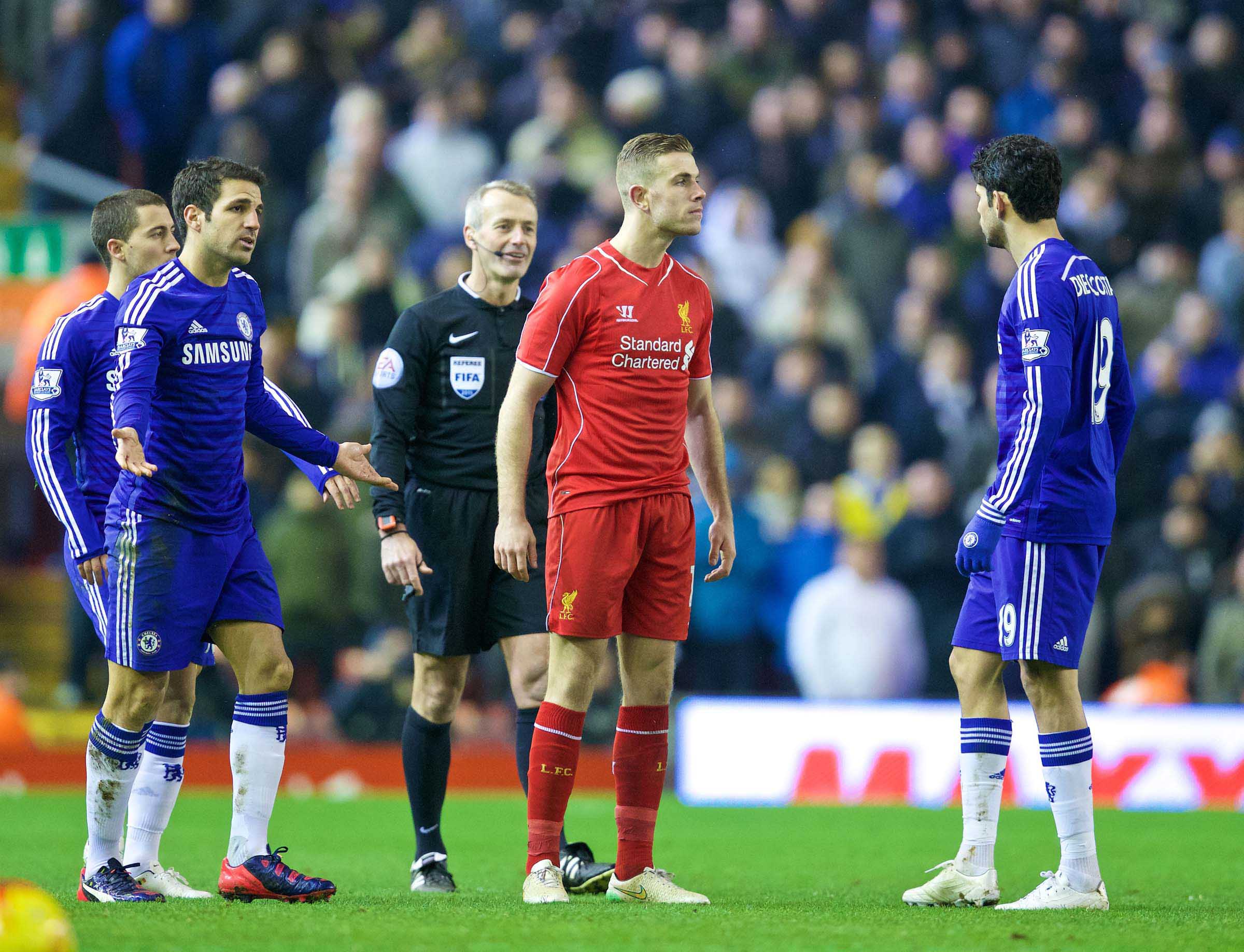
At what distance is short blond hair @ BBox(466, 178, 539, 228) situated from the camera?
6105 mm

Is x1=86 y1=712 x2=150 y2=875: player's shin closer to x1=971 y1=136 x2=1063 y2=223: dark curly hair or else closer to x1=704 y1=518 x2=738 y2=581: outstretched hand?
x1=704 y1=518 x2=738 y2=581: outstretched hand

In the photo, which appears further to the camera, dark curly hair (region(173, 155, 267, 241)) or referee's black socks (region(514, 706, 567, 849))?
referee's black socks (region(514, 706, 567, 849))

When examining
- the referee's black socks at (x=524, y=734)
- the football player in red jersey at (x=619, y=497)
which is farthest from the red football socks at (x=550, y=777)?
the referee's black socks at (x=524, y=734)

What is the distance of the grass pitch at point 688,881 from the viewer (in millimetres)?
4234

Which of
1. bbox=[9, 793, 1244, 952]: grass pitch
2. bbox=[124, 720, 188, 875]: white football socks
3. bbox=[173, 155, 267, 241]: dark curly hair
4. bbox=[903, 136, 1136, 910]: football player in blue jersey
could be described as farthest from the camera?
bbox=[124, 720, 188, 875]: white football socks

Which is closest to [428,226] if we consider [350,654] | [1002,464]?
[350,654]

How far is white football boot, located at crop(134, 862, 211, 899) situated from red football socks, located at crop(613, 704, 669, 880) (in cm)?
139

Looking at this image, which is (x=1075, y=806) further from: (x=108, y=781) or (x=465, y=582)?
(x=108, y=781)

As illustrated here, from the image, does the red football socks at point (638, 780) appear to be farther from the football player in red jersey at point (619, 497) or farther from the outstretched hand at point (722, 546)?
the outstretched hand at point (722, 546)

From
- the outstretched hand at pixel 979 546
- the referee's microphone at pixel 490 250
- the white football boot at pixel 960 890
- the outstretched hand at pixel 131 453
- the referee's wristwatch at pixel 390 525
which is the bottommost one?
the white football boot at pixel 960 890

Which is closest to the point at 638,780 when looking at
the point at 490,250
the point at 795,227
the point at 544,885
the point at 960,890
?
the point at 544,885

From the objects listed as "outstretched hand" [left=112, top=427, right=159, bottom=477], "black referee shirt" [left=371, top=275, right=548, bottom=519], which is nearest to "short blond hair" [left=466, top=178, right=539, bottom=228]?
"black referee shirt" [left=371, top=275, right=548, bottom=519]

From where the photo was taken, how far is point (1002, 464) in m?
5.04

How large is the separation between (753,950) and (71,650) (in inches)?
361
